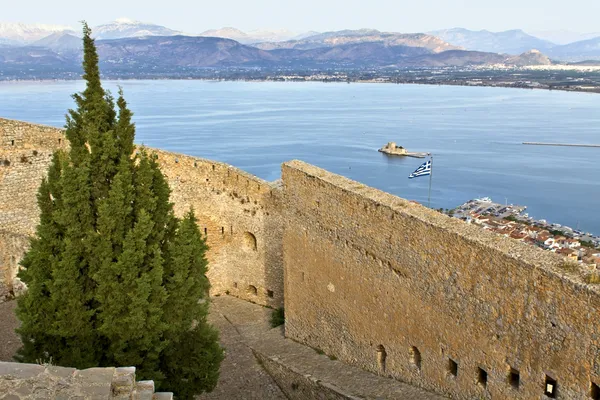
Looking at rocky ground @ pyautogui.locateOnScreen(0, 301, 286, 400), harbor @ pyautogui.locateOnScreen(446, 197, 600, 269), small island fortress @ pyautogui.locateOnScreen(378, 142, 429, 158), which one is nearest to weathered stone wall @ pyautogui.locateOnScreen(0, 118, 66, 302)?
rocky ground @ pyautogui.locateOnScreen(0, 301, 286, 400)

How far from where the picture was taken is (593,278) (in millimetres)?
5746

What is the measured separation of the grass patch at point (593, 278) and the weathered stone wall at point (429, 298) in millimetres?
70

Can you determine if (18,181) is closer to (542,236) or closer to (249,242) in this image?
(249,242)

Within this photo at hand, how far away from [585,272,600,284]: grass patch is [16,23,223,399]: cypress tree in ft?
16.7

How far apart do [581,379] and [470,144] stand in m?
60.3

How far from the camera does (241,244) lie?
14.4m

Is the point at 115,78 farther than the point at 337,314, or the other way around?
the point at 115,78

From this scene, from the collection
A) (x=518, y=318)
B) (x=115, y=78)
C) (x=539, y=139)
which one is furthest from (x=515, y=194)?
(x=115, y=78)

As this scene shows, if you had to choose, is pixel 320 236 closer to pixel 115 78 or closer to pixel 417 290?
pixel 417 290

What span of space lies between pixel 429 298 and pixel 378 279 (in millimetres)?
1165

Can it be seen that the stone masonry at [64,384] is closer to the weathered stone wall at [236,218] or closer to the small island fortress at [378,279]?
the small island fortress at [378,279]

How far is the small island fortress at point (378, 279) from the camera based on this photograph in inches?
244

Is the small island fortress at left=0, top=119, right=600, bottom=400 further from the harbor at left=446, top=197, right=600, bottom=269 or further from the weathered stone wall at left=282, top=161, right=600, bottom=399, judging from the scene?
the harbor at left=446, top=197, right=600, bottom=269

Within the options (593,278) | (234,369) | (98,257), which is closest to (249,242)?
(234,369)
